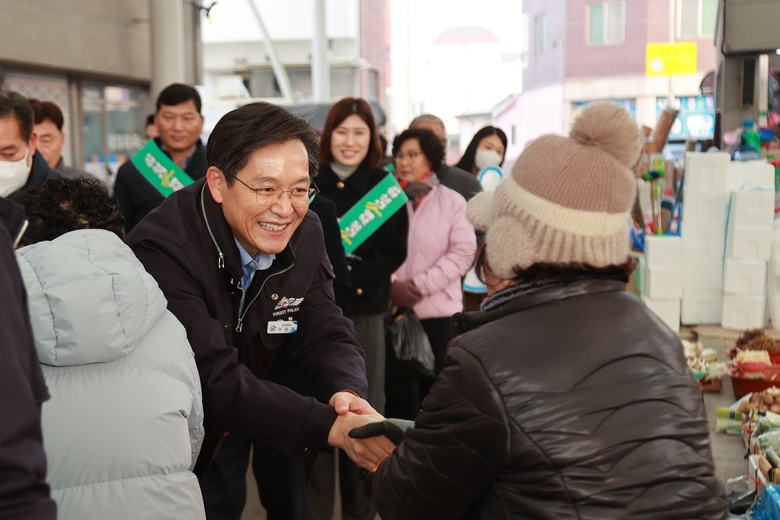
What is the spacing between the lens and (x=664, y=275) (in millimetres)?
7578

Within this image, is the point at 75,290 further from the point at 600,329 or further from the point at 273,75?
the point at 273,75

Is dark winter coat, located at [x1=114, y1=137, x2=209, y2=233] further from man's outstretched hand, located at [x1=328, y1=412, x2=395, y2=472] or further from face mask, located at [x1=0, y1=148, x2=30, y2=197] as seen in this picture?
man's outstretched hand, located at [x1=328, y1=412, x2=395, y2=472]

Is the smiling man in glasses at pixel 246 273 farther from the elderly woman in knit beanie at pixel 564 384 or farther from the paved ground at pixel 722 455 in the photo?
the paved ground at pixel 722 455

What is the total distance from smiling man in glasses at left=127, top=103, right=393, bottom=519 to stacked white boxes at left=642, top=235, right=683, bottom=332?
5.10 metres

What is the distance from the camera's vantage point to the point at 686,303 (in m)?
7.73

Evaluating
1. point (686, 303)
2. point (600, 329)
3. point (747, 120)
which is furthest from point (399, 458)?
point (747, 120)

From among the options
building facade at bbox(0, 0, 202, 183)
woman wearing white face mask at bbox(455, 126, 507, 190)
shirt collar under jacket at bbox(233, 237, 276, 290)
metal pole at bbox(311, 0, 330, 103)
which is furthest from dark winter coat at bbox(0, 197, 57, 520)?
metal pole at bbox(311, 0, 330, 103)

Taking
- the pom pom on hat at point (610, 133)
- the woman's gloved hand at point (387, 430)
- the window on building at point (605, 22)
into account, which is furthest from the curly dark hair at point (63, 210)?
the window on building at point (605, 22)

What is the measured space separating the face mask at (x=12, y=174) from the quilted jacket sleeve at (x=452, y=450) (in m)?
2.24

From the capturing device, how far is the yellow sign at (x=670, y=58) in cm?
3061

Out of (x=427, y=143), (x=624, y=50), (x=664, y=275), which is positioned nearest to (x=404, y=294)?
(x=427, y=143)

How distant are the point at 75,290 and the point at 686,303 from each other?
264 inches

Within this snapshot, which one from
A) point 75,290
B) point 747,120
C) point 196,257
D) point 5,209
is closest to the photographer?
point 5,209

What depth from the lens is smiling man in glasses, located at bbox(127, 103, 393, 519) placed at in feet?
8.70
